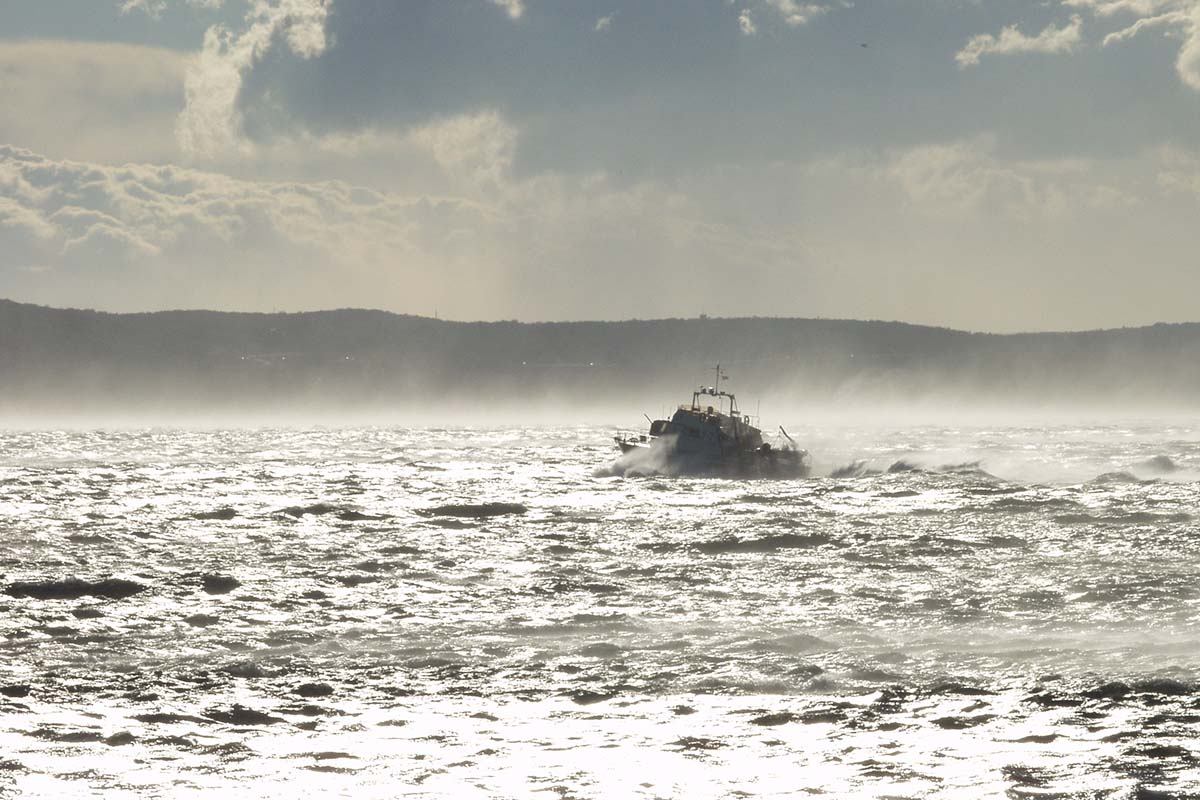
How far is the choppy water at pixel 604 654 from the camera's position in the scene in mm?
13398

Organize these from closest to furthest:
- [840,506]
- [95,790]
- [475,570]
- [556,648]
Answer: [95,790], [556,648], [475,570], [840,506]

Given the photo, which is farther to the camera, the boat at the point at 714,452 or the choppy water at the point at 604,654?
the boat at the point at 714,452

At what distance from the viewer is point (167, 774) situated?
13195 mm

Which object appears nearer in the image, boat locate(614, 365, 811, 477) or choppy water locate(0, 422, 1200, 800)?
choppy water locate(0, 422, 1200, 800)

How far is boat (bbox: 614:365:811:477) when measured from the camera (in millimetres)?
73750

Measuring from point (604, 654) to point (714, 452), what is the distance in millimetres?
54547

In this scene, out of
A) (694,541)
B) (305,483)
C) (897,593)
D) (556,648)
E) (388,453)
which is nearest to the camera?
(556,648)

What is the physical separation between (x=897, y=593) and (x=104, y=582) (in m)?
15.7

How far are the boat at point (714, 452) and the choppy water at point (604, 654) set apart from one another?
2733cm

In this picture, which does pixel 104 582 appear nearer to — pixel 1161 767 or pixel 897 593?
pixel 897 593

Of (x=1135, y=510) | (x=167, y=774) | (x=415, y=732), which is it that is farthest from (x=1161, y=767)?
(x=1135, y=510)

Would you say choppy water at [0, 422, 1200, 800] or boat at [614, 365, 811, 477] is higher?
boat at [614, 365, 811, 477]

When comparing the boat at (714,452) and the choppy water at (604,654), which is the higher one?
the boat at (714,452)

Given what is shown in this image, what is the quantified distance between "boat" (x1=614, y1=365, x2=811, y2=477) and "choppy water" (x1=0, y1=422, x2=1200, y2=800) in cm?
2733
